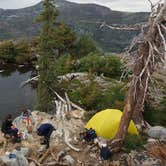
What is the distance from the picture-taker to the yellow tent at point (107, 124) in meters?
20.2

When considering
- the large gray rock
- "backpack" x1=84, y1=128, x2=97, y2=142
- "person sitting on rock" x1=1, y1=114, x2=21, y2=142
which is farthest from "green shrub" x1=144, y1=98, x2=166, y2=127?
"person sitting on rock" x1=1, y1=114, x2=21, y2=142

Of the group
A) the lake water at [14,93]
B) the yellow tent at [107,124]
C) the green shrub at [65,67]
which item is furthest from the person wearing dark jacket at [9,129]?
the green shrub at [65,67]

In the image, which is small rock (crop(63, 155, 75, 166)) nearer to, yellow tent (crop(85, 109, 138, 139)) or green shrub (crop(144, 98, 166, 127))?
yellow tent (crop(85, 109, 138, 139))

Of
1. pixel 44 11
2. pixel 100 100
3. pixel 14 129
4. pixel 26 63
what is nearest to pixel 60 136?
pixel 14 129

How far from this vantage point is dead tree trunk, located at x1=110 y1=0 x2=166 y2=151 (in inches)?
665

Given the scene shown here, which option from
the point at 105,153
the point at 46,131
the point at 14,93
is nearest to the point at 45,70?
the point at 14,93

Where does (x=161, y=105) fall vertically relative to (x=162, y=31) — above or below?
below

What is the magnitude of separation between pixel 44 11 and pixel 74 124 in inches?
922

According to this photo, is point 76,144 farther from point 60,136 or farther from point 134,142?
point 134,142

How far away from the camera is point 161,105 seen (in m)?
28.1

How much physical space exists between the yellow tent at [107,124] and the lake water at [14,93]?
14561 millimetres

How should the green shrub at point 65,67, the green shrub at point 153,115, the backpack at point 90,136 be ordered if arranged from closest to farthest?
the backpack at point 90,136 → the green shrub at point 153,115 → the green shrub at point 65,67

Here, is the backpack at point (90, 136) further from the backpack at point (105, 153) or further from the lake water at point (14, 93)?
the lake water at point (14, 93)

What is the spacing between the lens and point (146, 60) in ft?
57.6
